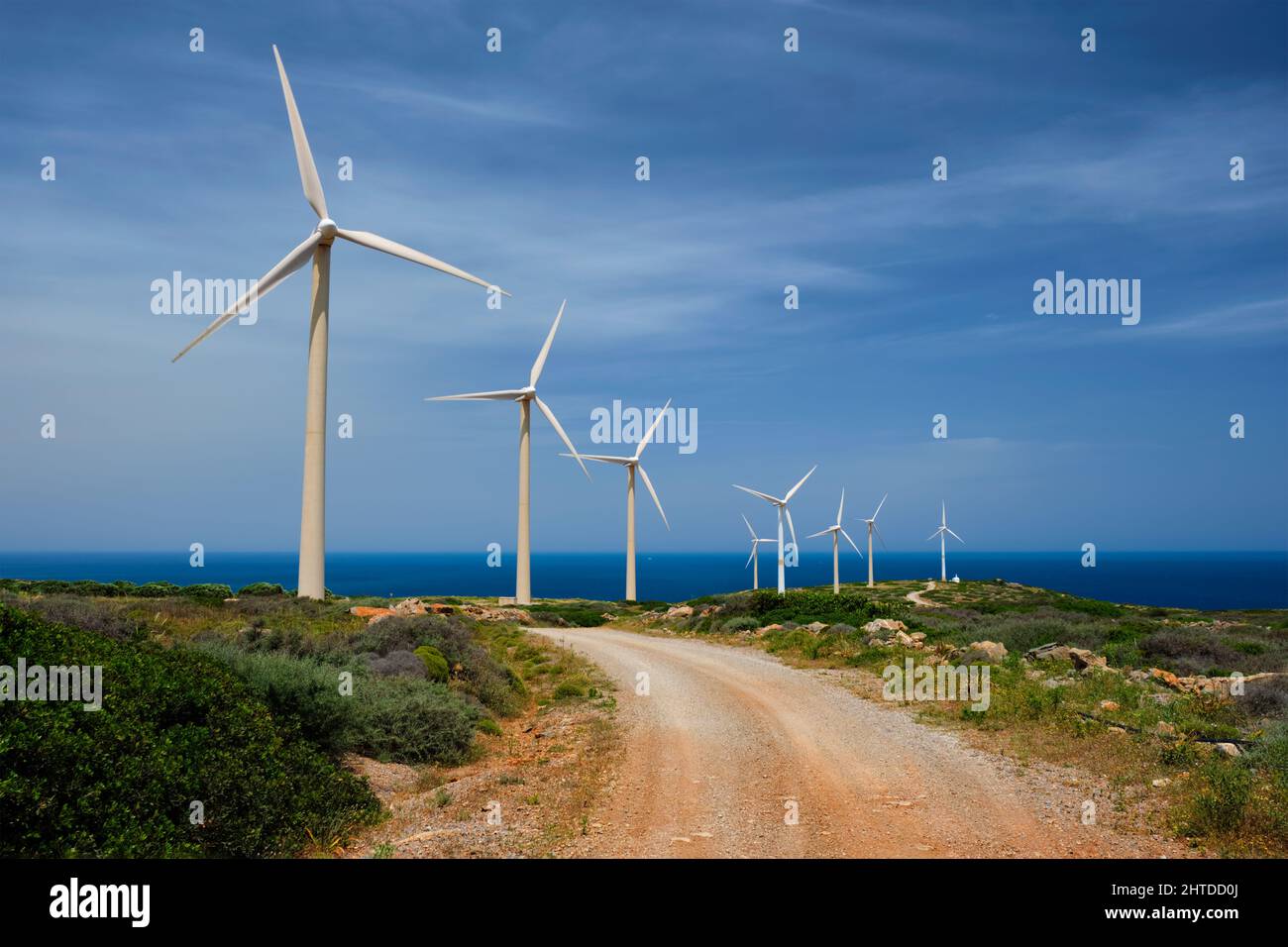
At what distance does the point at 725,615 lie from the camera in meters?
42.8

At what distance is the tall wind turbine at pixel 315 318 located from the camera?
37.1m

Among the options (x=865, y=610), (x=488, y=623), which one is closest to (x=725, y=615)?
(x=865, y=610)

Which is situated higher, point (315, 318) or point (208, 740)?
point (315, 318)

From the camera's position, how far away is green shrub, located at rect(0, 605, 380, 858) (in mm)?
7598

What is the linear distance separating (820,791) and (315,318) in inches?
1378

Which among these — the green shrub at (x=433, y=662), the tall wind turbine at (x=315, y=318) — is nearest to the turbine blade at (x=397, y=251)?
the tall wind turbine at (x=315, y=318)

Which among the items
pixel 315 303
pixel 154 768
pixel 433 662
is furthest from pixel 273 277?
pixel 154 768

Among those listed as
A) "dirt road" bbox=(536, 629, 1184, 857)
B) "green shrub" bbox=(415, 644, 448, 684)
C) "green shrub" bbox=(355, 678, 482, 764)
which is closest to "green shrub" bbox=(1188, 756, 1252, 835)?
"dirt road" bbox=(536, 629, 1184, 857)

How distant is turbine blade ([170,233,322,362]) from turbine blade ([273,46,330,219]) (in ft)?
6.16

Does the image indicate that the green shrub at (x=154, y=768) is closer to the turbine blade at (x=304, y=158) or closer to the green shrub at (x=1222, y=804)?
the green shrub at (x=1222, y=804)

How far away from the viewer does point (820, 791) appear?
489 inches

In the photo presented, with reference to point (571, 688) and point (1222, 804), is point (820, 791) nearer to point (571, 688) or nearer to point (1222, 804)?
point (1222, 804)

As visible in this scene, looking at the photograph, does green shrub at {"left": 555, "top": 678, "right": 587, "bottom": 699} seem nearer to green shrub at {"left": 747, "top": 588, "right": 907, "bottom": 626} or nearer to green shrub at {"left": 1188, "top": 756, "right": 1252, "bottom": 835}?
green shrub at {"left": 1188, "top": 756, "right": 1252, "bottom": 835}
